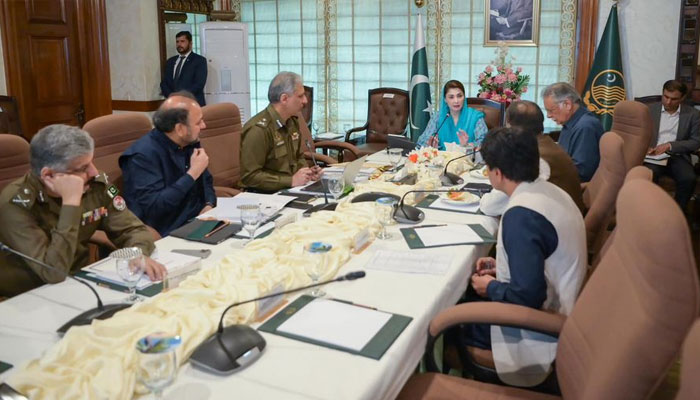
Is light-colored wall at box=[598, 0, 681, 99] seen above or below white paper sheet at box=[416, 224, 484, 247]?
above

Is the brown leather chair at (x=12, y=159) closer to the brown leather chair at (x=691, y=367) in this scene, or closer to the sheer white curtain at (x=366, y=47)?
the brown leather chair at (x=691, y=367)

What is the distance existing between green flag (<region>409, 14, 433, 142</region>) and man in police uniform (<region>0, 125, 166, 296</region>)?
4281mm

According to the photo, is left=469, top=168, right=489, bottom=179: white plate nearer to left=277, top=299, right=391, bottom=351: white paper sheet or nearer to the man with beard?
the man with beard

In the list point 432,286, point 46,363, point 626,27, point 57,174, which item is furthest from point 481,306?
point 626,27

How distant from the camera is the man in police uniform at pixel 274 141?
3.67m

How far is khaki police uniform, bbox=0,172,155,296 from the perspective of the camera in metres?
2.12

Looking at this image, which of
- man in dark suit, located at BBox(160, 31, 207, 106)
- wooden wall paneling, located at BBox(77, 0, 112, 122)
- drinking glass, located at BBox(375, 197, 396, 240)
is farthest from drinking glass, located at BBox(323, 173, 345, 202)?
wooden wall paneling, located at BBox(77, 0, 112, 122)

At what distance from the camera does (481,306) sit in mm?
1877

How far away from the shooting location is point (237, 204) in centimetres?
288

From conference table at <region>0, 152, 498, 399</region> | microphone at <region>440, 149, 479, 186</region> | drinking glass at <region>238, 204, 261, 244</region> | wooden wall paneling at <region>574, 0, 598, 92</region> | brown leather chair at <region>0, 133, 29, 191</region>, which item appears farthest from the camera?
wooden wall paneling at <region>574, 0, 598, 92</region>

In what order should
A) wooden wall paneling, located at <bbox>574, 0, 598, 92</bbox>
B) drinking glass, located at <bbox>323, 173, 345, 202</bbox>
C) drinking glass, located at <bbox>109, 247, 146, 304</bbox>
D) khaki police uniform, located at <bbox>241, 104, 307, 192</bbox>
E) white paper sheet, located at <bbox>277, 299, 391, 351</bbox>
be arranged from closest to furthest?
white paper sheet, located at <bbox>277, 299, 391, 351</bbox>, drinking glass, located at <bbox>109, 247, 146, 304</bbox>, drinking glass, located at <bbox>323, 173, 345, 202</bbox>, khaki police uniform, located at <bbox>241, 104, 307, 192</bbox>, wooden wall paneling, located at <bbox>574, 0, 598, 92</bbox>

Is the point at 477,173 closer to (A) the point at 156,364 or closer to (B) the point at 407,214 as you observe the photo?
(B) the point at 407,214

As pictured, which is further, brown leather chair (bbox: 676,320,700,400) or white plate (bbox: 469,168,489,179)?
white plate (bbox: 469,168,489,179)

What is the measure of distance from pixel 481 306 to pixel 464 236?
2.11ft
